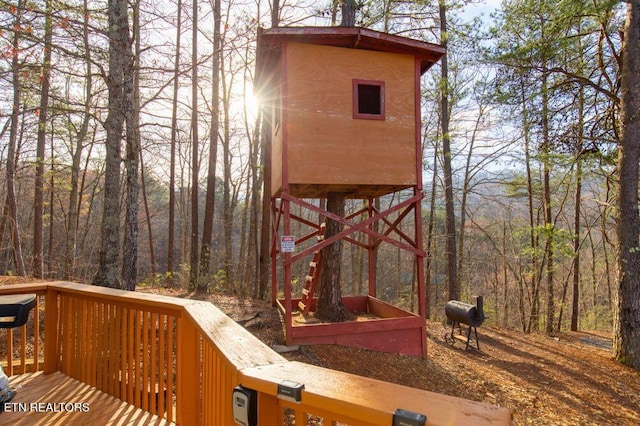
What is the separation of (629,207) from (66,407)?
366 inches

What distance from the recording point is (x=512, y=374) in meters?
6.36

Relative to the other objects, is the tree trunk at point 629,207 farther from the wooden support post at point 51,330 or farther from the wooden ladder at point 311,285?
the wooden support post at point 51,330

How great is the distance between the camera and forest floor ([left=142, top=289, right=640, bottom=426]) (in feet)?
16.5

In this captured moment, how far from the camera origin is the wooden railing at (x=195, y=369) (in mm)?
1000

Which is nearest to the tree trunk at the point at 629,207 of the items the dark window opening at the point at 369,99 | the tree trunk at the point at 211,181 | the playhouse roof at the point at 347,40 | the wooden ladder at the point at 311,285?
the playhouse roof at the point at 347,40

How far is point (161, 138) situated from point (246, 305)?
11395 millimetres

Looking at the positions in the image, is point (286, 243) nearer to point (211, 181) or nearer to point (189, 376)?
point (189, 376)

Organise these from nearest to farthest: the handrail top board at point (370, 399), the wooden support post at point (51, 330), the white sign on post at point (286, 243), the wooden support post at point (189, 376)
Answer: the handrail top board at point (370, 399) < the wooden support post at point (189, 376) < the wooden support post at point (51, 330) < the white sign on post at point (286, 243)

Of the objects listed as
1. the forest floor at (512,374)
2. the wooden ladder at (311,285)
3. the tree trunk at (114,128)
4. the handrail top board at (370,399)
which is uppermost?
the tree trunk at (114,128)

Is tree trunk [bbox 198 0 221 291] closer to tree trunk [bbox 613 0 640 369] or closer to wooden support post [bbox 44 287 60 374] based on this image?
wooden support post [bbox 44 287 60 374]

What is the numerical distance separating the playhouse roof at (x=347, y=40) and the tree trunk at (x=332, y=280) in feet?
9.35

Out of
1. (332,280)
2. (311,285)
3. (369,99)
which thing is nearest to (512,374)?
(332,280)

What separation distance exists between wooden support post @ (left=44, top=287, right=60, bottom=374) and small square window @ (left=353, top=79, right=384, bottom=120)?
486 cm

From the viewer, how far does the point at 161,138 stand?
16.9 metres
